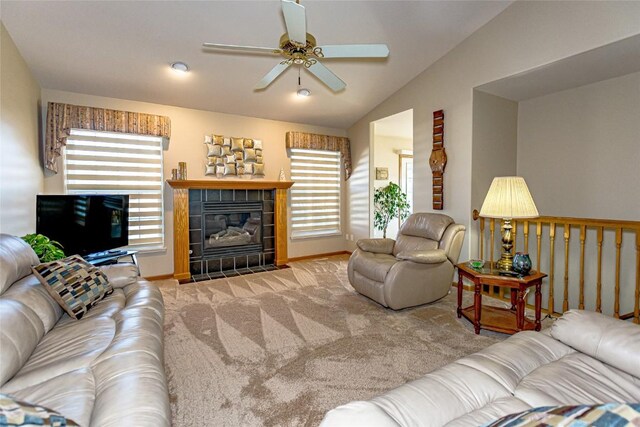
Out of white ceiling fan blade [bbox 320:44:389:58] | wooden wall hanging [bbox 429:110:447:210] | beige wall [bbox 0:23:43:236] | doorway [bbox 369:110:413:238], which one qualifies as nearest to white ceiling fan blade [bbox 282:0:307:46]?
white ceiling fan blade [bbox 320:44:389:58]

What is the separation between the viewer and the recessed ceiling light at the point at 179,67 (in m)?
3.62

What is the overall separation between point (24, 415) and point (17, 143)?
3.32m

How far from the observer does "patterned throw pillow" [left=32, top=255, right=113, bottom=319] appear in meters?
1.98

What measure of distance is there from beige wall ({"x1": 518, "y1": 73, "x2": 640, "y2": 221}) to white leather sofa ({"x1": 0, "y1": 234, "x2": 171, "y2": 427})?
15.5 feet

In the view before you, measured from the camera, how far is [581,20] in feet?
9.32

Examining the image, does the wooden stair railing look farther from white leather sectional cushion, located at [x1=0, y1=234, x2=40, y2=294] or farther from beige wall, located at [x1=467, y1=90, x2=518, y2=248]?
white leather sectional cushion, located at [x1=0, y1=234, x2=40, y2=294]

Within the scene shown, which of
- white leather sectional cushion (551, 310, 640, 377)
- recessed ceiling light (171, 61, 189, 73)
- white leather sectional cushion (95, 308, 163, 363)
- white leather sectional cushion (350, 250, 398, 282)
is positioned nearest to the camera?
white leather sectional cushion (551, 310, 640, 377)

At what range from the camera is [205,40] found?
335 centimetres

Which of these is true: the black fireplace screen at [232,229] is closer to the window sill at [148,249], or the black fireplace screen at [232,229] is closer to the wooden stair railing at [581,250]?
the window sill at [148,249]

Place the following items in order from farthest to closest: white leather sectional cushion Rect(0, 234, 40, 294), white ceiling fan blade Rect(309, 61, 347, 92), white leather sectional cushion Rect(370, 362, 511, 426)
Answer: white ceiling fan blade Rect(309, 61, 347, 92) → white leather sectional cushion Rect(0, 234, 40, 294) → white leather sectional cushion Rect(370, 362, 511, 426)

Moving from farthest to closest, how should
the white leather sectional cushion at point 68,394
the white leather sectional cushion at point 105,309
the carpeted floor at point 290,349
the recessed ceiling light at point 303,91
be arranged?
the recessed ceiling light at point 303,91 < the white leather sectional cushion at point 105,309 < the carpeted floor at point 290,349 < the white leather sectional cushion at point 68,394

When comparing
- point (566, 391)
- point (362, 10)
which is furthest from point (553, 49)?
point (566, 391)

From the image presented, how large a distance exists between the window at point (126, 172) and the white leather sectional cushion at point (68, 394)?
11.2ft

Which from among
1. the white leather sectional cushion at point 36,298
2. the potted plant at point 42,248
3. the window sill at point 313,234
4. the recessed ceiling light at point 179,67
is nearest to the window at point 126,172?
the recessed ceiling light at point 179,67
